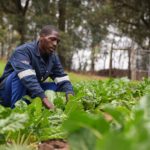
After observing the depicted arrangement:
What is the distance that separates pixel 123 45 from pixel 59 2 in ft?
13.6

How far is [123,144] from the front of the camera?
74 centimetres

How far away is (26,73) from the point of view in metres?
2.80

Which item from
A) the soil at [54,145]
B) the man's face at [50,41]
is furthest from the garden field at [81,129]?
the man's face at [50,41]

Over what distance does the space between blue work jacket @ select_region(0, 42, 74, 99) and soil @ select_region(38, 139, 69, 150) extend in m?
0.95

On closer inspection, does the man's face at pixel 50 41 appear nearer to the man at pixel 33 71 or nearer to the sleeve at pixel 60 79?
the man at pixel 33 71

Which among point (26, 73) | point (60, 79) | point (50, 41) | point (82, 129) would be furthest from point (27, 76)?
point (82, 129)

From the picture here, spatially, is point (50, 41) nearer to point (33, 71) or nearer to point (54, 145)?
point (33, 71)

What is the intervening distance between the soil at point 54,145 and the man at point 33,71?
81 centimetres

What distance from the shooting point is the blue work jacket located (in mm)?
2766

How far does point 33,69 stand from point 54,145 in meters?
1.63

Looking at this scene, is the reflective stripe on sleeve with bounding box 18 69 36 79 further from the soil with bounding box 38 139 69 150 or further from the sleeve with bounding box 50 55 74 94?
the soil with bounding box 38 139 69 150

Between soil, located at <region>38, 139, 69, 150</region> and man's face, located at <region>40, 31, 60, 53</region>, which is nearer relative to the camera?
soil, located at <region>38, 139, 69, 150</region>

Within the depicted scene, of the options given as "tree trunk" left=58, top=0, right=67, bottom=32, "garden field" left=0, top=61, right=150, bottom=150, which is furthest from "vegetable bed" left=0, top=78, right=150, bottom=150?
"tree trunk" left=58, top=0, right=67, bottom=32

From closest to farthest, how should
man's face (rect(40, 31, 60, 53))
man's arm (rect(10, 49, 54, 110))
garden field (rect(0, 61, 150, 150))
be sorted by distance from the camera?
garden field (rect(0, 61, 150, 150)), man's arm (rect(10, 49, 54, 110)), man's face (rect(40, 31, 60, 53))
